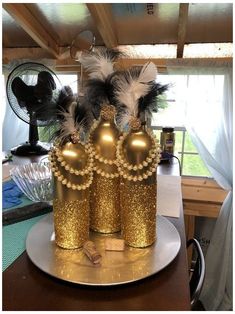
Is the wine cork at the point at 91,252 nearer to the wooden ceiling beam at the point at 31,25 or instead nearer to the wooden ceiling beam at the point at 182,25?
the wooden ceiling beam at the point at 182,25

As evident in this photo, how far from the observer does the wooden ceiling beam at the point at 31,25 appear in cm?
166

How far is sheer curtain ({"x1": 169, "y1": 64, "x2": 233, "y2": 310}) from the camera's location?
1843 mm

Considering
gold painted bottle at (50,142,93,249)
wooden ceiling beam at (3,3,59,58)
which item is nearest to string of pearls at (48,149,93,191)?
gold painted bottle at (50,142,93,249)

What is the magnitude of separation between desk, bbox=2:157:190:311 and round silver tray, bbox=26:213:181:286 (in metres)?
0.01

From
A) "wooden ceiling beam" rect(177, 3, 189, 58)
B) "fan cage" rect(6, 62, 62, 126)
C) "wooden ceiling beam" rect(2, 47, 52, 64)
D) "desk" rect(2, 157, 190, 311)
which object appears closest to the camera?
"desk" rect(2, 157, 190, 311)

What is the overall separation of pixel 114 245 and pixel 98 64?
1.48 feet

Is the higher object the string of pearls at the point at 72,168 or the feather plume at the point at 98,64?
the feather plume at the point at 98,64

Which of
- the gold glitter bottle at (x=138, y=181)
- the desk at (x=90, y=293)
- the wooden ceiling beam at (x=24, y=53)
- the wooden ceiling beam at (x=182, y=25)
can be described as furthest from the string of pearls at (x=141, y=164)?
the wooden ceiling beam at (x=24, y=53)

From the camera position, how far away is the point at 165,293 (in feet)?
1.74

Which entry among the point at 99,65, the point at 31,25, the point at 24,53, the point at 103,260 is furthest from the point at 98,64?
the point at 24,53

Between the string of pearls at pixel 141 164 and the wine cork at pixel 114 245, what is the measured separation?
154 millimetres

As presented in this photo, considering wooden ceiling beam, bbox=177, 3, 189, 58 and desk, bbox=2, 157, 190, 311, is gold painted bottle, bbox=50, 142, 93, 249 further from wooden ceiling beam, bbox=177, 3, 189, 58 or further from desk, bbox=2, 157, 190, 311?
wooden ceiling beam, bbox=177, 3, 189, 58

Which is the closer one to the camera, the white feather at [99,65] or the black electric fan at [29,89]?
the white feather at [99,65]

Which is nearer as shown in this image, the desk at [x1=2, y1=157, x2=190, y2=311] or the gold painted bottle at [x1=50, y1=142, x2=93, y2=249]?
the desk at [x1=2, y1=157, x2=190, y2=311]
